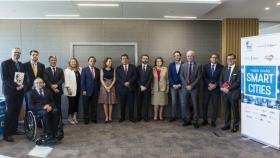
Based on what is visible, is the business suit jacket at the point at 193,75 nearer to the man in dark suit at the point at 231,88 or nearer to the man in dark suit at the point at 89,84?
the man in dark suit at the point at 231,88

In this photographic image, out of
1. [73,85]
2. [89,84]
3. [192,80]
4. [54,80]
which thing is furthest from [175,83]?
[54,80]

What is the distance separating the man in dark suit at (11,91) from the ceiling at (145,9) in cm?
124

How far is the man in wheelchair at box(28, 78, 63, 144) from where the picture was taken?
5016 mm

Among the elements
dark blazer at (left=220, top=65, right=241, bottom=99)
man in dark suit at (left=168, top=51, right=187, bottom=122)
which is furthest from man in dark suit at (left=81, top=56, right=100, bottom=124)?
dark blazer at (left=220, top=65, right=241, bottom=99)

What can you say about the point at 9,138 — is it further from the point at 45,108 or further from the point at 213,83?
the point at 213,83

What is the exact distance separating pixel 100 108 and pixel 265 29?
6.24 m

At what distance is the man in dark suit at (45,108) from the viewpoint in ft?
16.4

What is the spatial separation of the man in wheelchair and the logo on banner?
3.53 metres

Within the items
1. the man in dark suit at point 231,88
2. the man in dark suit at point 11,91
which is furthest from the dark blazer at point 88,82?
the man in dark suit at point 231,88

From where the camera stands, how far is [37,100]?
5277 millimetres

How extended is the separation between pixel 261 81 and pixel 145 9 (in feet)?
9.30

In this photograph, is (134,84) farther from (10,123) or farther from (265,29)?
(265,29)

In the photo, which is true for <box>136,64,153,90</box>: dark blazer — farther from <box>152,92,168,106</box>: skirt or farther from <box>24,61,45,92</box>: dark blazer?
<box>24,61,45,92</box>: dark blazer

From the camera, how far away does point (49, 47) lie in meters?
7.57
